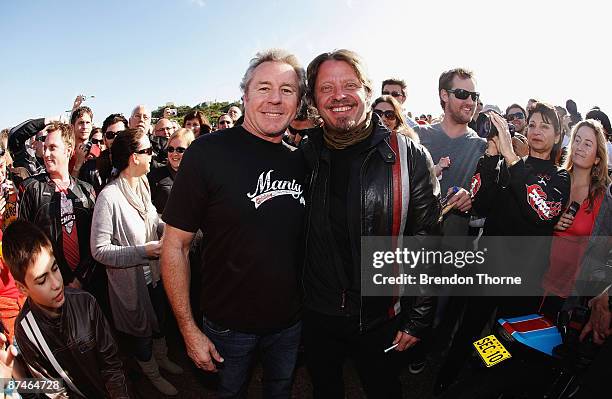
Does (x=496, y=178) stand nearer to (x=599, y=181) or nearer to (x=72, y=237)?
(x=599, y=181)

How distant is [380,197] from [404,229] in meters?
0.28

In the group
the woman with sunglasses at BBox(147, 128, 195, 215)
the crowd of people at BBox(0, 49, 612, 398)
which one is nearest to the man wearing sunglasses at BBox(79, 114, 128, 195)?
the woman with sunglasses at BBox(147, 128, 195, 215)

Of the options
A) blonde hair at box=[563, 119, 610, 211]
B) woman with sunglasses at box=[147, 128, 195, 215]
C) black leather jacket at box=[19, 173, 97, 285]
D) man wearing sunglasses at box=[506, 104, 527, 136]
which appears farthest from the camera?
man wearing sunglasses at box=[506, 104, 527, 136]

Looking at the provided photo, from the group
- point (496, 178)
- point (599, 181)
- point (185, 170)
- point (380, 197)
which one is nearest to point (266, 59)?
point (185, 170)

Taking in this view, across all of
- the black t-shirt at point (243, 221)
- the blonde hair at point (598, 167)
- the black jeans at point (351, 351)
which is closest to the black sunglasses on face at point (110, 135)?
the black t-shirt at point (243, 221)

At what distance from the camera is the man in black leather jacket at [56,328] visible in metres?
2.12

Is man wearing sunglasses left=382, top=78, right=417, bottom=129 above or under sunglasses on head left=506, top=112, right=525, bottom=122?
above

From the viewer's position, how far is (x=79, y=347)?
220 centimetres

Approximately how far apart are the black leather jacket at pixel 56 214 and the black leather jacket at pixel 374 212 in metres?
2.17

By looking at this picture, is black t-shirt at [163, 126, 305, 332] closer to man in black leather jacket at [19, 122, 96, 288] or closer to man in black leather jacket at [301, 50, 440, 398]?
man in black leather jacket at [301, 50, 440, 398]

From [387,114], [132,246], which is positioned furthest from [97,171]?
[387,114]

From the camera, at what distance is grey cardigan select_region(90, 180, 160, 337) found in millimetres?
2945

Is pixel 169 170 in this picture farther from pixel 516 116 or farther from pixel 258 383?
pixel 516 116

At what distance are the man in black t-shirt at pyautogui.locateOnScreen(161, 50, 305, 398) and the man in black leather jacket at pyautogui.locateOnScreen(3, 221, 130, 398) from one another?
648 mm
